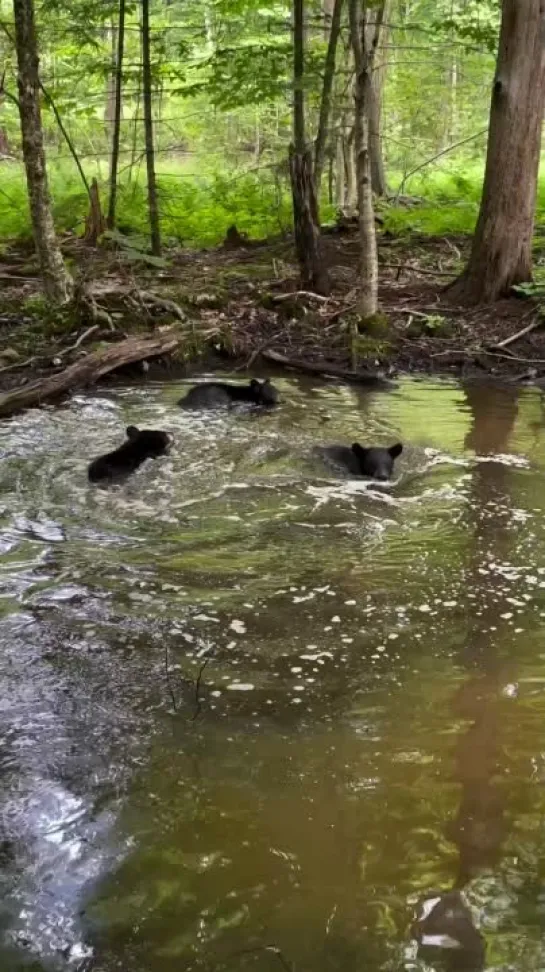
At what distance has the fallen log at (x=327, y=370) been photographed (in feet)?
36.6

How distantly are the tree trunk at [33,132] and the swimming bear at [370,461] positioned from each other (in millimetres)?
6054

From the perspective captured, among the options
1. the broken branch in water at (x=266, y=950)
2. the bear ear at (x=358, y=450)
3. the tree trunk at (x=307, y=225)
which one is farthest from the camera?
the tree trunk at (x=307, y=225)

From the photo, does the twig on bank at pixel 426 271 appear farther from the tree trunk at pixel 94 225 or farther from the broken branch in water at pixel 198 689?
the broken branch in water at pixel 198 689

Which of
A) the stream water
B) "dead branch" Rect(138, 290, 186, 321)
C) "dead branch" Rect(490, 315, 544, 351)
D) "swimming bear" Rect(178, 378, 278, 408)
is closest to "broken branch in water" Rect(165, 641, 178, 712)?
the stream water

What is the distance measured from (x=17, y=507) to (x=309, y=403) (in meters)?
4.59

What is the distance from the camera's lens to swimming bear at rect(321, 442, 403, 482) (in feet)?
24.5

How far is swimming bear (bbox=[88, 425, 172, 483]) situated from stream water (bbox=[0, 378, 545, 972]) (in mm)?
148

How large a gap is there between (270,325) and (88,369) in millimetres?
3529

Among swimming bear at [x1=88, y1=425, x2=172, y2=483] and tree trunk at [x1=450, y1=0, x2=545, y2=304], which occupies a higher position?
tree trunk at [x1=450, y1=0, x2=545, y2=304]

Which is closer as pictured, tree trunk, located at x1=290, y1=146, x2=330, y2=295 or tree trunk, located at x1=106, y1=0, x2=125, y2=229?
tree trunk, located at x1=290, y1=146, x2=330, y2=295

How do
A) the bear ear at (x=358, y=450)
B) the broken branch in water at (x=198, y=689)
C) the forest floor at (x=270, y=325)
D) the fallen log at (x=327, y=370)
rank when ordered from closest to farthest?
1. the broken branch in water at (x=198, y=689)
2. the bear ear at (x=358, y=450)
3. the fallen log at (x=327, y=370)
4. the forest floor at (x=270, y=325)

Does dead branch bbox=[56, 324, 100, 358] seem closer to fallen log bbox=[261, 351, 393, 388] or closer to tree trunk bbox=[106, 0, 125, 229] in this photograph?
fallen log bbox=[261, 351, 393, 388]

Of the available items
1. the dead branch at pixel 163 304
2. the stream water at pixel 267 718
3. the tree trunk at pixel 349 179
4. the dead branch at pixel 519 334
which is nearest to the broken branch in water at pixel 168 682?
the stream water at pixel 267 718

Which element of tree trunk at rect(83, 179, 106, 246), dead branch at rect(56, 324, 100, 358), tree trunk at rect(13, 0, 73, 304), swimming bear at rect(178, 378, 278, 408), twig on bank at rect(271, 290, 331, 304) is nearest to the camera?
swimming bear at rect(178, 378, 278, 408)
